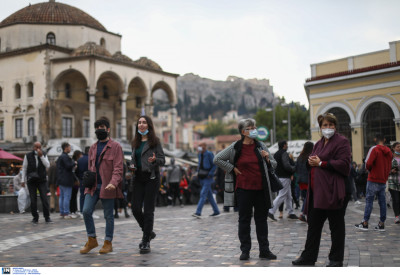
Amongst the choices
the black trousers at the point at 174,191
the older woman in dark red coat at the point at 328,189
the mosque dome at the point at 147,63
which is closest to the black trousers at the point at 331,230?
the older woman in dark red coat at the point at 328,189

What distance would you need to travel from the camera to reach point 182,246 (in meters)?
7.43

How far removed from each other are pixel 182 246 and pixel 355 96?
20.4 meters

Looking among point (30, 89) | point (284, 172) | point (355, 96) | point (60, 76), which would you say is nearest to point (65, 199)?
point (284, 172)

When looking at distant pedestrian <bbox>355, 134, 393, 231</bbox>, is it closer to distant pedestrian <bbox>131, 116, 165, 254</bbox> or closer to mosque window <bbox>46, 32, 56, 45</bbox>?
distant pedestrian <bbox>131, 116, 165, 254</bbox>

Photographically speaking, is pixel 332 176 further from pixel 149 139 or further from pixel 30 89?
pixel 30 89

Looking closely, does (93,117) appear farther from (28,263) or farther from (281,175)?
(28,263)

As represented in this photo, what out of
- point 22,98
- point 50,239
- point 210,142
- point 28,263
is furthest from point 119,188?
point 210,142

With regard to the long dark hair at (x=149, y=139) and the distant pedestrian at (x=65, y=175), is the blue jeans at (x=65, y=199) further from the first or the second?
the long dark hair at (x=149, y=139)

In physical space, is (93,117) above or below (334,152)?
above

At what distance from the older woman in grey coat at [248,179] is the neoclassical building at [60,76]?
1464 inches

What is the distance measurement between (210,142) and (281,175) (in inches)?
4769

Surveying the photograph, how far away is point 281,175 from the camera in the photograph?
37.7 feet

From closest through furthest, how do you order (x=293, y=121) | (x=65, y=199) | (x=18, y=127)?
1. (x=65, y=199)
2. (x=18, y=127)
3. (x=293, y=121)

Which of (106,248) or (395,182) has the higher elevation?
(395,182)
